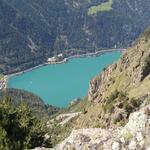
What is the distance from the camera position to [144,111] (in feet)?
67.1

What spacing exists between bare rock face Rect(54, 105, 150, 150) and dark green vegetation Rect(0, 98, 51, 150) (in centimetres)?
1495

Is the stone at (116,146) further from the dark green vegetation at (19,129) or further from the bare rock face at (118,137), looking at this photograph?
the dark green vegetation at (19,129)

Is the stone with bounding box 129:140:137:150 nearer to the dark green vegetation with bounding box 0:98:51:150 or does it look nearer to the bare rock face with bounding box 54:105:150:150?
the bare rock face with bounding box 54:105:150:150

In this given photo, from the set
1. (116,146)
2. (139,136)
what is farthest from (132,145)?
(116,146)

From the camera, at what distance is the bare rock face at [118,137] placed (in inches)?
742

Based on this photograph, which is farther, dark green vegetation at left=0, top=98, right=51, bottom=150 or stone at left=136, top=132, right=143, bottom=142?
dark green vegetation at left=0, top=98, right=51, bottom=150

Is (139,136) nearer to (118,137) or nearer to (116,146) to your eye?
(116,146)

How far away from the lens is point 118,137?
19750 mm

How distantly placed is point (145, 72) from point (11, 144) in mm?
147040

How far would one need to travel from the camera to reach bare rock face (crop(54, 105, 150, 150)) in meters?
18.9

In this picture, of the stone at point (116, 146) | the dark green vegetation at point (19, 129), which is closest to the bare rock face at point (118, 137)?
the stone at point (116, 146)

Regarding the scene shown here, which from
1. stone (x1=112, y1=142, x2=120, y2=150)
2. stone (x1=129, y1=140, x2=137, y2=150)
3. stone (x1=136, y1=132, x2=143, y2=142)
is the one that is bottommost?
stone (x1=112, y1=142, x2=120, y2=150)

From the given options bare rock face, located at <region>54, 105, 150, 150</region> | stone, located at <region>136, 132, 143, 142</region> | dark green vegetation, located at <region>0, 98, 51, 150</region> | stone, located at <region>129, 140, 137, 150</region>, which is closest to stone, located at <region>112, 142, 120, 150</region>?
bare rock face, located at <region>54, 105, 150, 150</region>

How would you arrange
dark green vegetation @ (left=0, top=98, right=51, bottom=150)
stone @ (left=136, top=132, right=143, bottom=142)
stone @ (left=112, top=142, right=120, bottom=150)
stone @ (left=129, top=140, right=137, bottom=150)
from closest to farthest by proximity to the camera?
stone @ (left=129, top=140, right=137, bottom=150)
stone @ (left=136, top=132, right=143, bottom=142)
stone @ (left=112, top=142, right=120, bottom=150)
dark green vegetation @ (left=0, top=98, right=51, bottom=150)
